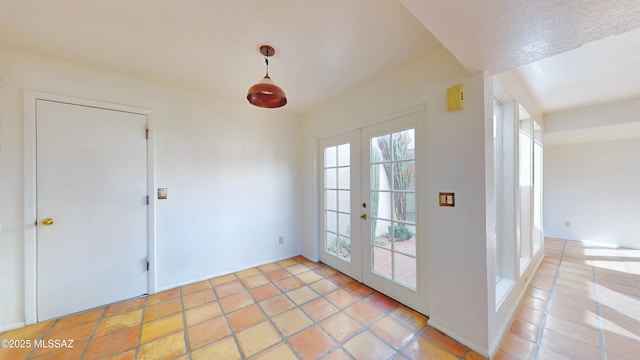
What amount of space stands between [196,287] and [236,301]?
0.68 meters

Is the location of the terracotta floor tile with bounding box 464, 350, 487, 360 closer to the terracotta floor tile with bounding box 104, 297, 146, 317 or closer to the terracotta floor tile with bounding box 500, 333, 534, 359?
the terracotta floor tile with bounding box 500, 333, 534, 359

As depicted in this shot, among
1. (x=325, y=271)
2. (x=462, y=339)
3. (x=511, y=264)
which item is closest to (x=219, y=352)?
(x=325, y=271)

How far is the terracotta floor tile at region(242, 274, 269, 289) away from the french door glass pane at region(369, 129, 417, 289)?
139cm

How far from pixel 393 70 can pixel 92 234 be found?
3496mm

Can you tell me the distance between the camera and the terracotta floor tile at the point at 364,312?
1.96m

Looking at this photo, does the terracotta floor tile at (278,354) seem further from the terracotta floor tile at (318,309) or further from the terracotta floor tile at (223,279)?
the terracotta floor tile at (223,279)

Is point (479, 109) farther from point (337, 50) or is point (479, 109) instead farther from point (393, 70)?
point (337, 50)

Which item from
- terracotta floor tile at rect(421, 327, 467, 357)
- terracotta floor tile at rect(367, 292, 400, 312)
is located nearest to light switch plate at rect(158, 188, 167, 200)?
terracotta floor tile at rect(367, 292, 400, 312)

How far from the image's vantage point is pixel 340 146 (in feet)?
9.80

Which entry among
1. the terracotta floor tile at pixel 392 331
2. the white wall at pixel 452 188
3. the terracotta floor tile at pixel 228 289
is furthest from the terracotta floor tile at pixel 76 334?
the white wall at pixel 452 188

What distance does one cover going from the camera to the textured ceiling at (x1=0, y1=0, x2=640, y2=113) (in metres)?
1.03

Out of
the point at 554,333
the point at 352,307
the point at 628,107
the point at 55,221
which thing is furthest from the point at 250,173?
the point at 628,107

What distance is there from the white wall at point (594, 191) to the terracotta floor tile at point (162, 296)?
7128mm

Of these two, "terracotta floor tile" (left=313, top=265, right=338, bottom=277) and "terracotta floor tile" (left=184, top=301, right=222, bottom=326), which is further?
"terracotta floor tile" (left=313, top=265, right=338, bottom=277)
